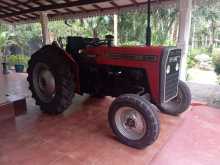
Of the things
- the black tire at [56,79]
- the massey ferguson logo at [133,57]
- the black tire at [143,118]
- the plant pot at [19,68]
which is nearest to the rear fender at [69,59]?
the black tire at [56,79]

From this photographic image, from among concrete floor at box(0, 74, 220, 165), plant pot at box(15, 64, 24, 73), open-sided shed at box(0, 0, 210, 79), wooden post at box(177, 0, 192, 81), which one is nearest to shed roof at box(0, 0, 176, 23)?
open-sided shed at box(0, 0, 210, 79)

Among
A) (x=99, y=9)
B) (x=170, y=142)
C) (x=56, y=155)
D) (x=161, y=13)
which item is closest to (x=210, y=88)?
(x=170, y=142)

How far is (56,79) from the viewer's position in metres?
3.07

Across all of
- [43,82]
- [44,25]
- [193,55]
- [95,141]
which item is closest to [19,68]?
[44,25]

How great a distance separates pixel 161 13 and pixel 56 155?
27.5ft

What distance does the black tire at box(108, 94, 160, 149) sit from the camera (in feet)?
7.15

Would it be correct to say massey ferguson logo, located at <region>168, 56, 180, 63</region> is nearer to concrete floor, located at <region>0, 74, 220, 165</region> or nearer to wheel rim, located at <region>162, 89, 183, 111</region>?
wheel rim, located at <region>162, 89, 183, 111</region>

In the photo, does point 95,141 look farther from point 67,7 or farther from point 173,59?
point 67,7

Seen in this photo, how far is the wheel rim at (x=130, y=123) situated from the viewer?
7.74 feet

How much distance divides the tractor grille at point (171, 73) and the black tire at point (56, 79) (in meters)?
1.43

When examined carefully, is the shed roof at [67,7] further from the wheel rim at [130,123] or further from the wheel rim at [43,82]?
the wheel rim at [130,123]

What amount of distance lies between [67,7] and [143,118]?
14.0 feet

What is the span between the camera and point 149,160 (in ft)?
6.88

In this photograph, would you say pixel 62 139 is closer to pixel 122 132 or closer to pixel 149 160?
pixel 122 132
